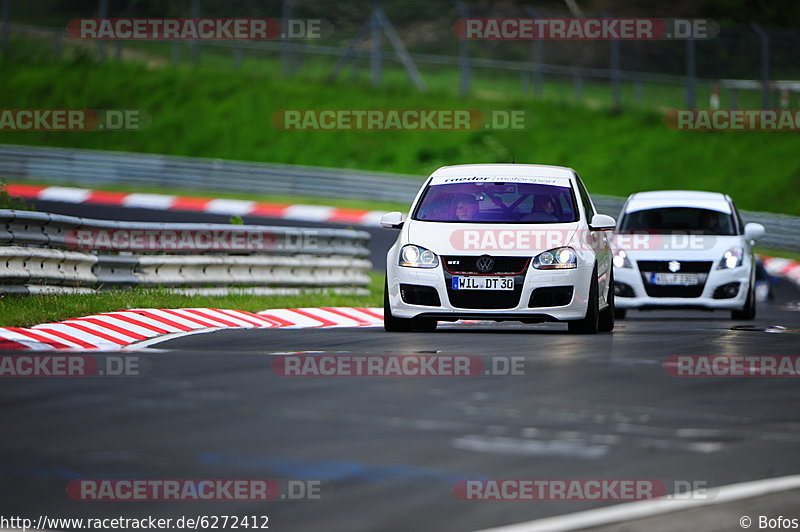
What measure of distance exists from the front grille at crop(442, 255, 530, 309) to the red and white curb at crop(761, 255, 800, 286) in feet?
52.3

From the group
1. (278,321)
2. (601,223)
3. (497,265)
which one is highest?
(601,223)

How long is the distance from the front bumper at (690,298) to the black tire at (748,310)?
19 centimetres

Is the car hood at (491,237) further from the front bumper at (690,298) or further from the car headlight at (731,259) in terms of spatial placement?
the car headlight at (731,259)

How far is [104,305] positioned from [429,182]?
3389mm

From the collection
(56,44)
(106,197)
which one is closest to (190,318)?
(106,197)

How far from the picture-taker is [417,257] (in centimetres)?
1376

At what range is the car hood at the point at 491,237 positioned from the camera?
1356 cm

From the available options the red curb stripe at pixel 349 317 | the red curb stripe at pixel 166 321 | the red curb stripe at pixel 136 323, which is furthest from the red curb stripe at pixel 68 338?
the red curb stripe at pixel 349 317

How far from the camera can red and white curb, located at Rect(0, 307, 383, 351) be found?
39.4 ft

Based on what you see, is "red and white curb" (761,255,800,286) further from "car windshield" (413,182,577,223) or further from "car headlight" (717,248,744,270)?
"car windshield" (413,182,577,223)

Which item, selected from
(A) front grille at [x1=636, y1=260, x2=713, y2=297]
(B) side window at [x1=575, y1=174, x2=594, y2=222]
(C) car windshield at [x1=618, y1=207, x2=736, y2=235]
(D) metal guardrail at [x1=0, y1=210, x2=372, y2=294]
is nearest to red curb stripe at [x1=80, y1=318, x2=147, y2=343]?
(D) metal guardrail at [x1=0, y1=210, x2=372, y2=294]

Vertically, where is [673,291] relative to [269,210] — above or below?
below

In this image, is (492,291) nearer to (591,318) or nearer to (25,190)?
(591,318)

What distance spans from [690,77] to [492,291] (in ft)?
86.8
